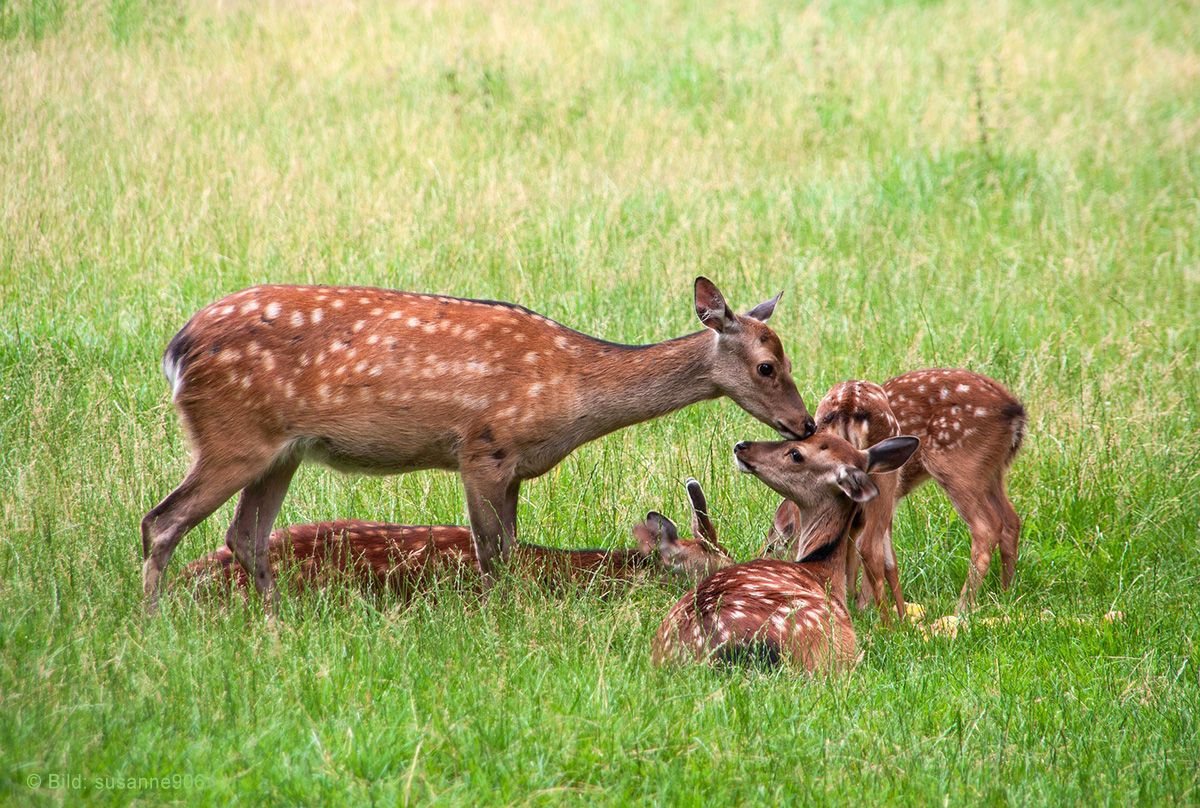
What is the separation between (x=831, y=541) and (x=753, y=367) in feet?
2.79

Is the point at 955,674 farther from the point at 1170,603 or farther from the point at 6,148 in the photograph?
the point at 6,148

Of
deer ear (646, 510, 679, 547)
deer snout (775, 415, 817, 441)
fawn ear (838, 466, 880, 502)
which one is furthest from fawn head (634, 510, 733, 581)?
fawn ear (838, 466, 880, 502)

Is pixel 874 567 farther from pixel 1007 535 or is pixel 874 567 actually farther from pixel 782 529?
pixel 1007 535

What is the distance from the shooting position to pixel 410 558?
20.4 ft

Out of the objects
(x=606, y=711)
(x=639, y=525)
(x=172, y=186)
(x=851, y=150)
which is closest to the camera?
(x=606, y=711)

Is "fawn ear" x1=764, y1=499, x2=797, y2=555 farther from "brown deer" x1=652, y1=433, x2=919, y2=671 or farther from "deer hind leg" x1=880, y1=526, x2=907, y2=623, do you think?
"deer hind leg" x1=880, y1=526, x2=907, y2=623

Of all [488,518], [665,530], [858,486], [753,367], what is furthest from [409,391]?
[858,486]

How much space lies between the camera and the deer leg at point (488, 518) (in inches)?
241

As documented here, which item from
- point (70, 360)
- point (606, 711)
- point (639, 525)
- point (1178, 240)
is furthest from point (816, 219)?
point (606, 711)

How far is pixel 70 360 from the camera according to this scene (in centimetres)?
786

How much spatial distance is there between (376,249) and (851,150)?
4.55m

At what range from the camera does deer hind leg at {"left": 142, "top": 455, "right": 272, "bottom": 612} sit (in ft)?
18.8

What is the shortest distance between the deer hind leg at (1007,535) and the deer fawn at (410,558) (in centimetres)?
132

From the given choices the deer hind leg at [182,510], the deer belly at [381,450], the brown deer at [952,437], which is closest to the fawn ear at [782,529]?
the brown deer at [952,437]
